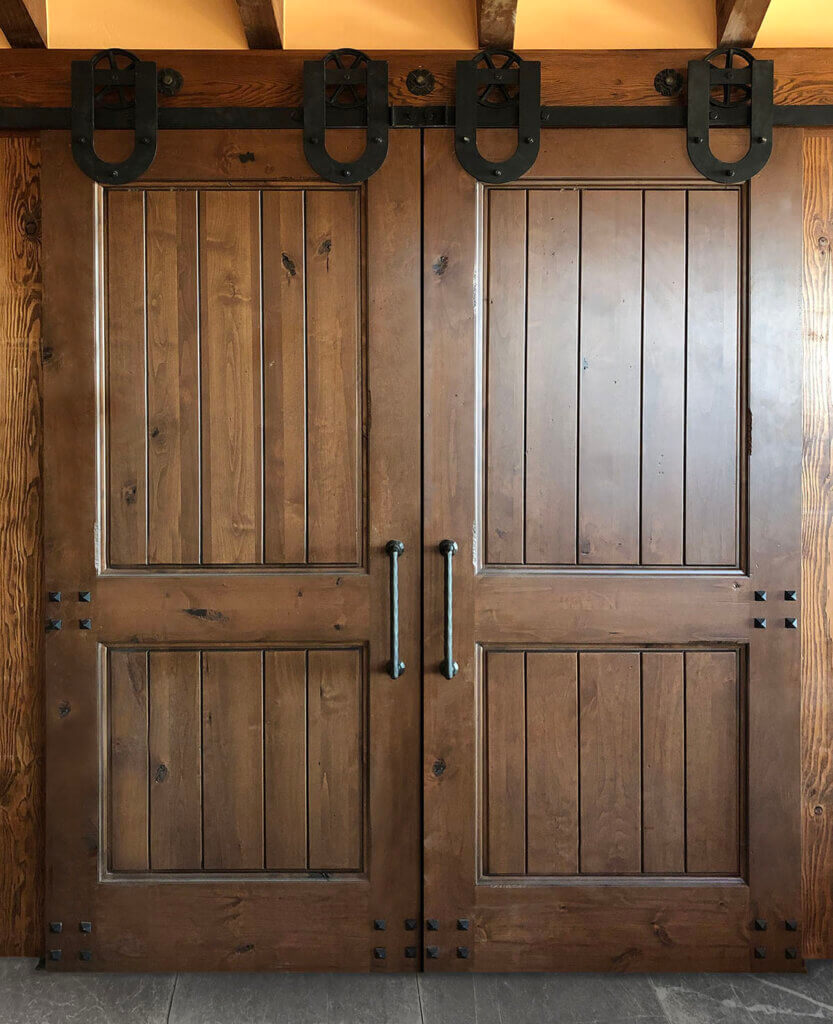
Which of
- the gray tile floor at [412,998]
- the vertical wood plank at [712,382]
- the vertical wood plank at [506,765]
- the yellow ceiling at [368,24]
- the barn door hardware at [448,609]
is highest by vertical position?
the yellow ceiling at [368,24]

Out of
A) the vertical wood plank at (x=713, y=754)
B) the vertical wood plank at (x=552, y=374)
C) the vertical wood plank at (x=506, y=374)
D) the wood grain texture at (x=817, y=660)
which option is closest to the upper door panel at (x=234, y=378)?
the vertical wood plank at (x=506, y=374)

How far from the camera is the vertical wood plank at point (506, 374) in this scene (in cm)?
206

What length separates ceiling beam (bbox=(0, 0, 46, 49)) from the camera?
1.92m

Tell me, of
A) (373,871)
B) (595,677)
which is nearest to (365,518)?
(595,677)

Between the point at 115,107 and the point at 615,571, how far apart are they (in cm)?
173


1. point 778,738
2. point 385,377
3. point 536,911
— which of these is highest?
point 385,377

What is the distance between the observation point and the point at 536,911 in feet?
6.79

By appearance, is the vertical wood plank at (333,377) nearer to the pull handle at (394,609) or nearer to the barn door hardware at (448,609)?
the pull handle at (394,609)

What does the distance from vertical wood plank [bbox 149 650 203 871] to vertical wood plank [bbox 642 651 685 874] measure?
116cm

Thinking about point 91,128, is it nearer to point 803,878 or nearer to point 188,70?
point 188,70

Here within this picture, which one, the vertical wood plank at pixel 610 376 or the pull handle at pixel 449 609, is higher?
the vertical wood plank at pixel 610 376

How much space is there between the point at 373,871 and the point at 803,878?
44.5 inches

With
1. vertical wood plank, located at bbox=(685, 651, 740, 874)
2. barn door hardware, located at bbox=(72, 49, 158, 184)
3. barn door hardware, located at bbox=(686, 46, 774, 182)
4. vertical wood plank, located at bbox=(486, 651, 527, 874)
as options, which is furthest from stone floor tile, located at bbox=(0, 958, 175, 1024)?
barn door hardware, located at bbox=(686, 46, 774, 182)

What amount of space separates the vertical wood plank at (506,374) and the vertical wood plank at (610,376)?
156 mm
